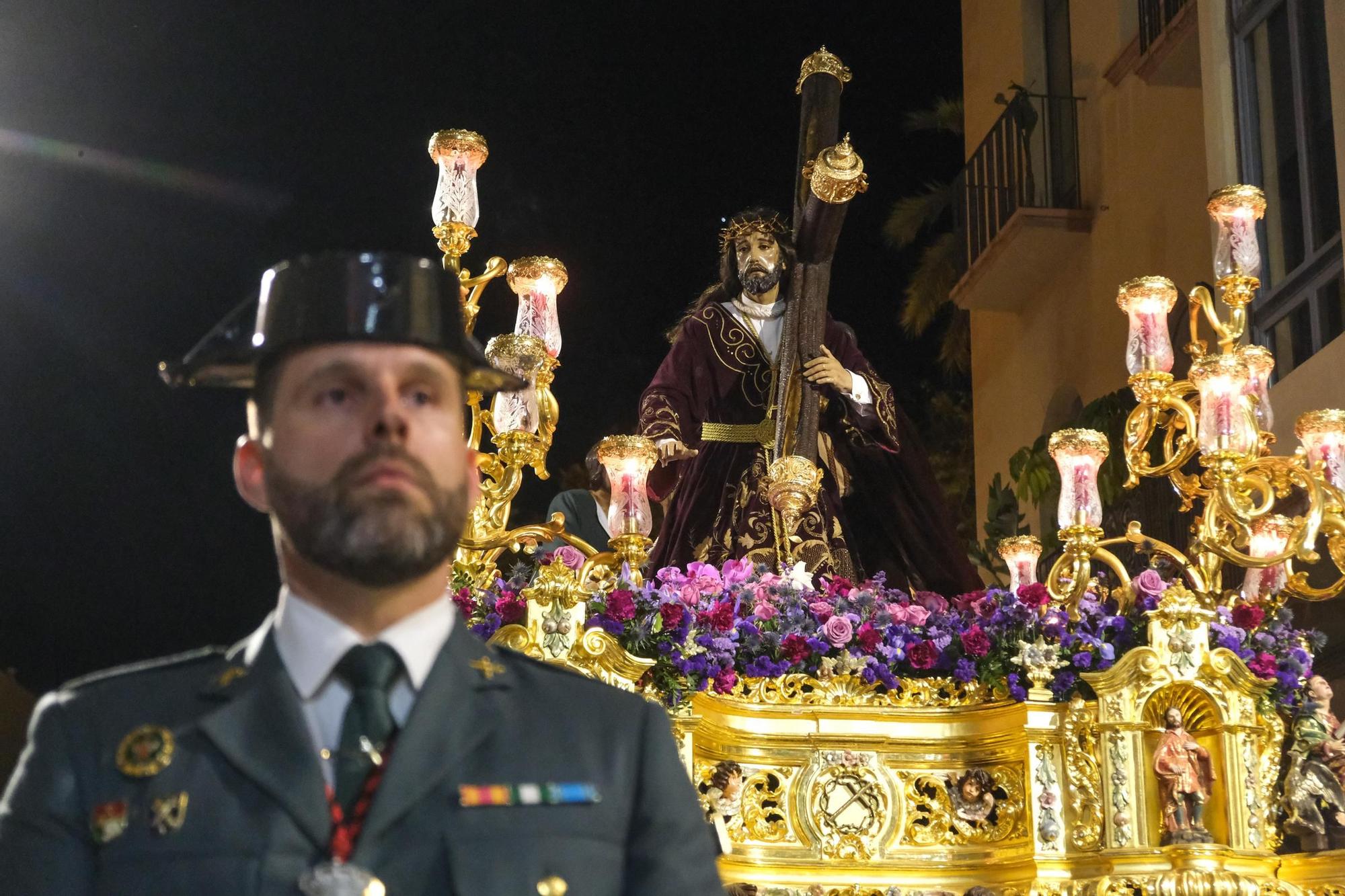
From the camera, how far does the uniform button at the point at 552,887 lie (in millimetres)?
1920

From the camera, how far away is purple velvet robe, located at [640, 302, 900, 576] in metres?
7.29

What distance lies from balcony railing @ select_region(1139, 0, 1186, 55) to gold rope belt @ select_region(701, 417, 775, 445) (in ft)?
15.3

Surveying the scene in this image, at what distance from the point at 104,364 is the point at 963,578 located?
569 cm

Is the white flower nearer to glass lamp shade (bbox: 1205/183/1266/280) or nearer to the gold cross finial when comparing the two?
glass lamp shade (bbox: 1205/183/1266/280)

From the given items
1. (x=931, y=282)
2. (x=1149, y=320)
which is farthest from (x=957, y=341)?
(x=1149, y=320)

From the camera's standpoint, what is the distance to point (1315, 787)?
19.9 feet

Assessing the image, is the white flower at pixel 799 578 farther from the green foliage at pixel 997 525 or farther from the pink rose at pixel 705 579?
the green foliage at pixel 997 525

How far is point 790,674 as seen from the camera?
609cm

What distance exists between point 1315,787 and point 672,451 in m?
2.71

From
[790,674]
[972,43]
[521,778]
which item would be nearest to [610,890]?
[521,778]

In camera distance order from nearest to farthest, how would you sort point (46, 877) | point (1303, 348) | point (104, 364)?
point (46, 877)
point (1303, 348)
point (104, 364)

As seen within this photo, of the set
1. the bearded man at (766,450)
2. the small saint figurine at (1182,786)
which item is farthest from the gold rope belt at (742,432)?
the small saint figurine at (1182,786)

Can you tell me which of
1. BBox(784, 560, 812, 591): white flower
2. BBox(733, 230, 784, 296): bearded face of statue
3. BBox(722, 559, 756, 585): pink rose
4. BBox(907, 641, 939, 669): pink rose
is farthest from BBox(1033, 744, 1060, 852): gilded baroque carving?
BBox(733, 230, 784, 296): bearded face of statue

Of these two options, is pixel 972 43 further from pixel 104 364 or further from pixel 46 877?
pixel 46 877
